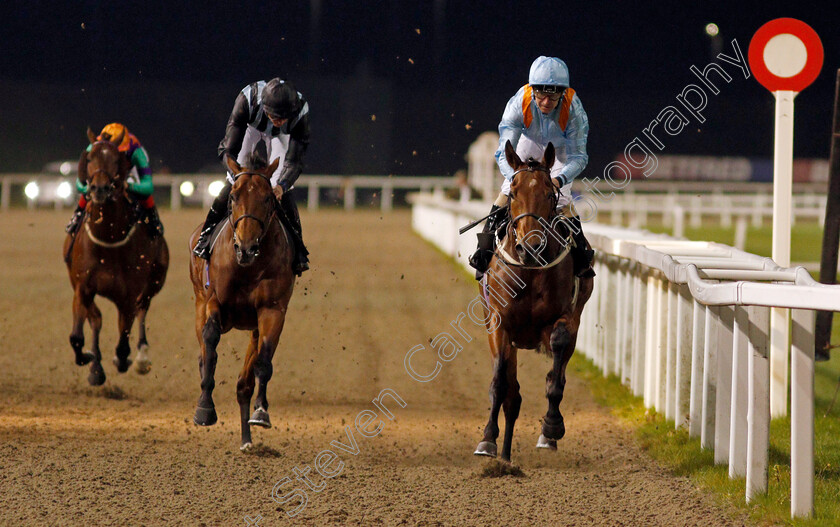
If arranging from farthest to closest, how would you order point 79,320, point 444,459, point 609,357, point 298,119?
point 609,357 < point 79,320 < point 298,119 < point 444,459

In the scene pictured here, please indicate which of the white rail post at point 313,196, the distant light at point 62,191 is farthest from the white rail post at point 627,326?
the white rail post at point 313,196

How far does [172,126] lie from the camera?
34812 millimetres

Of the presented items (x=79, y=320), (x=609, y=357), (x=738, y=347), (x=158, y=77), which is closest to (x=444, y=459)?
(x=738, y=347)

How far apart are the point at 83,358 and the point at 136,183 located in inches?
50.5

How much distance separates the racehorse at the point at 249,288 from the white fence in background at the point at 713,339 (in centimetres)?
199

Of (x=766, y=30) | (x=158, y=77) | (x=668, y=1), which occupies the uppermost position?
(x=668, y=1)

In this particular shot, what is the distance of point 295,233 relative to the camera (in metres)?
5.45

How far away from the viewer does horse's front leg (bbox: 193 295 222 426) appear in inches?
190

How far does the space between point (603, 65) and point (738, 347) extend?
32.7 metres

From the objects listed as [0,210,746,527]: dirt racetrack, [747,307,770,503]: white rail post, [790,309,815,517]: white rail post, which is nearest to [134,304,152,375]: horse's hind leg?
[0,210,746,527]: dirt racetrack

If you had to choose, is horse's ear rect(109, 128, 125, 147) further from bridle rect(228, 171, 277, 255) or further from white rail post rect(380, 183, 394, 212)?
white rail post rect(380, 183, 394, 212)

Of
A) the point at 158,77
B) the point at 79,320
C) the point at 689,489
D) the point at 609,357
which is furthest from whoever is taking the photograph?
the point at 158,77

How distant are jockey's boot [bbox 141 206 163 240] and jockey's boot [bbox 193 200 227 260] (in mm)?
1697

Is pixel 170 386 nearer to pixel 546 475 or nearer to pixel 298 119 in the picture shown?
pixel 298 119
